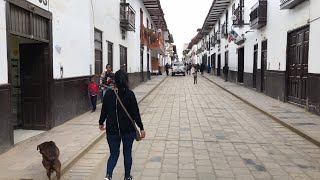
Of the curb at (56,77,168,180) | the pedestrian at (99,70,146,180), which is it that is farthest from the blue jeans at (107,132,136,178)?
the curb at (56,77,168,180)

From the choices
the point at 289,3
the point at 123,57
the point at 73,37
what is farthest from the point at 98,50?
the point at 289,3

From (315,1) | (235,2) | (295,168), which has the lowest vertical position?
(295,168)

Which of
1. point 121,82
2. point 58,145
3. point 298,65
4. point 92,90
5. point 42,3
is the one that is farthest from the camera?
point 298,65

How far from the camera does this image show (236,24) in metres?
22.2

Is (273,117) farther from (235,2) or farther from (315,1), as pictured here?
(235,2)

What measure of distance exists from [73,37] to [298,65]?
7.83 m

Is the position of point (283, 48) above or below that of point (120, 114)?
above

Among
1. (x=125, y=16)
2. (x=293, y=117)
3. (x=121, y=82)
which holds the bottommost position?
(x=293, y=117)

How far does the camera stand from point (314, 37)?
35.9ft

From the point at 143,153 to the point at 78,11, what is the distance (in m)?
5.66

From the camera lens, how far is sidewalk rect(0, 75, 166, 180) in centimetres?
533

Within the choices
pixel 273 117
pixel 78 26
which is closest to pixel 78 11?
pixel 78 26

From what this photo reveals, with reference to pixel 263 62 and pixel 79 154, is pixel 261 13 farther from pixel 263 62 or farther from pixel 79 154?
pixel 79 154

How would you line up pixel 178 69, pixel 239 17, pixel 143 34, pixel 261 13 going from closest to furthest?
pixel 261 13 → pixel 239 17 → pixel 143 34 → pixel 178 69
